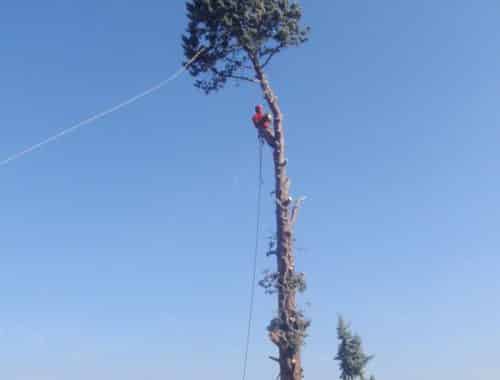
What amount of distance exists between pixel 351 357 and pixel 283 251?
21175 millimetres

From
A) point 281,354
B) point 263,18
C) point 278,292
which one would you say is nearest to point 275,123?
point 263,18

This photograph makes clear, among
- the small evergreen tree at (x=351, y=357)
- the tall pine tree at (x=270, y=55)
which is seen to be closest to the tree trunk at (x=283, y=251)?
the tall pine tree at (x=270, y=55)

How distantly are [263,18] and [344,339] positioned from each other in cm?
2208

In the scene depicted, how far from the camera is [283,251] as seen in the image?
512 inches

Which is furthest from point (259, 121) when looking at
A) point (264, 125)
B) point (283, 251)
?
point (283, 251)

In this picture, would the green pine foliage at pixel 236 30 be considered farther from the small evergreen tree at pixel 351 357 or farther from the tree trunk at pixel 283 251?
the small evergreen tree at pixel 351 357

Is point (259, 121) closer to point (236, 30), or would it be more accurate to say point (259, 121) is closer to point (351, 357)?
point (236, 30)

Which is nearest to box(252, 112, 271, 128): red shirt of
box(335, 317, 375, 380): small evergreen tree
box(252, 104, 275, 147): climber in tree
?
box(252, 104, 275, 147): climber in tree

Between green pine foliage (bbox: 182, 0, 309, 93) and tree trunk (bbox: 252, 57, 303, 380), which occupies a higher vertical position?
green pine foliage (bbox: 182, 0, 309, 93)

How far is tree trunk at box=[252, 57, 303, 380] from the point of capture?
12.0 meters

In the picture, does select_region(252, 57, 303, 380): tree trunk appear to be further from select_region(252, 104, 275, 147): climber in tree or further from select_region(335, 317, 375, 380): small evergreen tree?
select_region(335, 317, 375, 380): small evergreen tree

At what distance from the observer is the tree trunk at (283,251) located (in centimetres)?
1202

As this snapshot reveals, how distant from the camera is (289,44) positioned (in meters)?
16.1

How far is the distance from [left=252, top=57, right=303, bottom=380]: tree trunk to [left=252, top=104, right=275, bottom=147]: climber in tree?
5.4 inches
